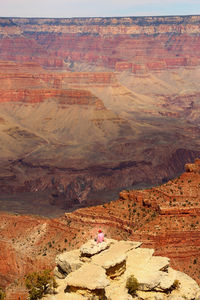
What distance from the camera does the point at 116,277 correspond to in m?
33.8

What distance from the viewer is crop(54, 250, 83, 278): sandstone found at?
1437 inches

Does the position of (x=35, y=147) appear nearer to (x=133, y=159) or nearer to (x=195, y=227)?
(x=133, y=159)

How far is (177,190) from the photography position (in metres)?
53.9

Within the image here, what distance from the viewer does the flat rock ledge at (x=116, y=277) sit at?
3162 cm

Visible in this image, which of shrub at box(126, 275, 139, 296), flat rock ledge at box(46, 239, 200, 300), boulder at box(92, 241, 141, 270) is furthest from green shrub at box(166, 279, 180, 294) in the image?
boulder at box(92, 241, 141, 270)

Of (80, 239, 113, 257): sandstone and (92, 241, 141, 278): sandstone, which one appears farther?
(80, 239, 113, 257): sandstone

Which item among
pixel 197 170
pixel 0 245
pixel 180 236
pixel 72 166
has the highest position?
pixel 197 170

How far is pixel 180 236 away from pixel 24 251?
1612 cm

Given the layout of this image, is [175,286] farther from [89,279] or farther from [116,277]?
[89,279]

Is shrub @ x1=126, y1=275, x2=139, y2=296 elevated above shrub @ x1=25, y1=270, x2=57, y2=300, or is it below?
above

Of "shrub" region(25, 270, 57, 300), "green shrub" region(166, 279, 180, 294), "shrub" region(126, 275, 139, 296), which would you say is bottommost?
"shrub" region(25, 270, 57, 300)

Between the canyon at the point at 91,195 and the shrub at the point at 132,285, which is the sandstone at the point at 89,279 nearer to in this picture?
the shrub at the point at 132,285

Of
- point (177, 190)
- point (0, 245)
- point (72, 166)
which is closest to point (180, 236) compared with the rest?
point (177, 190)

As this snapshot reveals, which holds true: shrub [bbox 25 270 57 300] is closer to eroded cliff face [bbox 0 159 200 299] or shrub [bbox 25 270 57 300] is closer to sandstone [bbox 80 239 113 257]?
sandstone [bbox 80 239 113 257]
